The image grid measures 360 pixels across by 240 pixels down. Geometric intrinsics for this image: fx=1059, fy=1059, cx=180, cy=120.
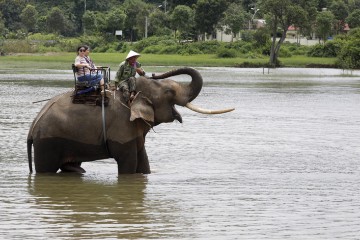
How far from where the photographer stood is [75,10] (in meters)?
129

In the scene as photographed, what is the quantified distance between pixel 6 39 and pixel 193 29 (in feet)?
58.7

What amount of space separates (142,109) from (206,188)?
1.44 meters

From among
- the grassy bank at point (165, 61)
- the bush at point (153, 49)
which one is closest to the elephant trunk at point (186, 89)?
the grassy bank at point (165, 61)

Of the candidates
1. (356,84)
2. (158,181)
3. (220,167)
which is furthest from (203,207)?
(356,84)

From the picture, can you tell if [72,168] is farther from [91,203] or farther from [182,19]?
[182,19]

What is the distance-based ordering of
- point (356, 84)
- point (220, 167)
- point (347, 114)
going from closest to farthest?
1. point (220, 167)
2. point (347, 114)
3. point (356, 84)

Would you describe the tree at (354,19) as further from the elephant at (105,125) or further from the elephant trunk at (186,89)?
the elephant at (105,125)

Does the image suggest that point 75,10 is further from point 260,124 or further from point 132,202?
point 132,202

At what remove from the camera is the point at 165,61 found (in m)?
76.4

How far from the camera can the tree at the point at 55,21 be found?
381 feet

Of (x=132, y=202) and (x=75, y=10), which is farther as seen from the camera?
(x=75, y=10)

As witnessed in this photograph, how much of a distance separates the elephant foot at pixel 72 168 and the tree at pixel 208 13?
8144 centimetres

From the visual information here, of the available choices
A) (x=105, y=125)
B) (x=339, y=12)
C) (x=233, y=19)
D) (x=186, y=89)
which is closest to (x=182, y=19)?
(x=233, y=19)

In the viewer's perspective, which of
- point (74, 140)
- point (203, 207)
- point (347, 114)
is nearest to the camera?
point (203, 207)
